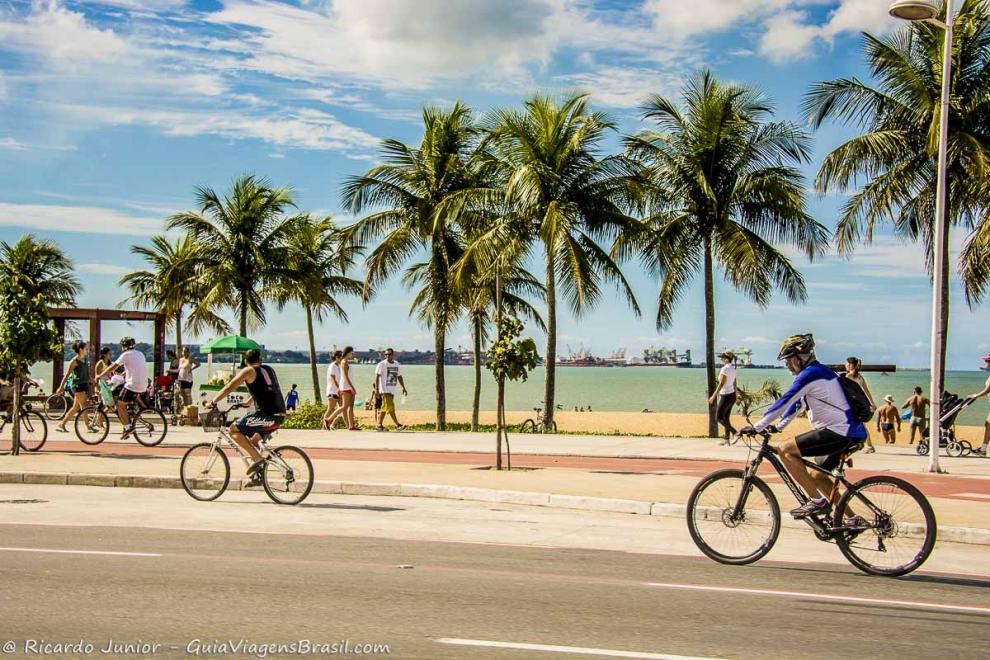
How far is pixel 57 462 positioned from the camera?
17.4 metres

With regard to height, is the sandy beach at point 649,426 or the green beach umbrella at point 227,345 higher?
the green beach umbrella at point 227,345

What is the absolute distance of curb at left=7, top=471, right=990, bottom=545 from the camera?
1243cm

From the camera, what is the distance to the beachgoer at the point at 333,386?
25859 mm

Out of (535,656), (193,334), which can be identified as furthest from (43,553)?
(193,334)

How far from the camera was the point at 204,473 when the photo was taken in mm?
13203

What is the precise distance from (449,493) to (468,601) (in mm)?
6953

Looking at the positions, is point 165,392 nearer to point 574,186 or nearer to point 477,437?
point 477,437

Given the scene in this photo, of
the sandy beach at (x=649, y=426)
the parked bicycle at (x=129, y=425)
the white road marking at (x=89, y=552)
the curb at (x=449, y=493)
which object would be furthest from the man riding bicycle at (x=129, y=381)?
the sandy beach at (x=649, y=426)

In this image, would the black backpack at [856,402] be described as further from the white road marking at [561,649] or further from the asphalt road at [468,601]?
the white road marking at [561,649]

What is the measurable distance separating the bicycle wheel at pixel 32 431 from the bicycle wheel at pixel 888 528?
15.7 metres

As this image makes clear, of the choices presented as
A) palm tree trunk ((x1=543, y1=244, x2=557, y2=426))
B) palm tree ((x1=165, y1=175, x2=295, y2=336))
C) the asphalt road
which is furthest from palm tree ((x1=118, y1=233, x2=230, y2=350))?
the asphalt road

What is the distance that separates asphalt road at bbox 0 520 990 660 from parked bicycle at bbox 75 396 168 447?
1098cm

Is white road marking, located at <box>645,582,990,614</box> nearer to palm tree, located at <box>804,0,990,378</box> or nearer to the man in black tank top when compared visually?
the man in black tank top

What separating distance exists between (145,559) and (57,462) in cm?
975
